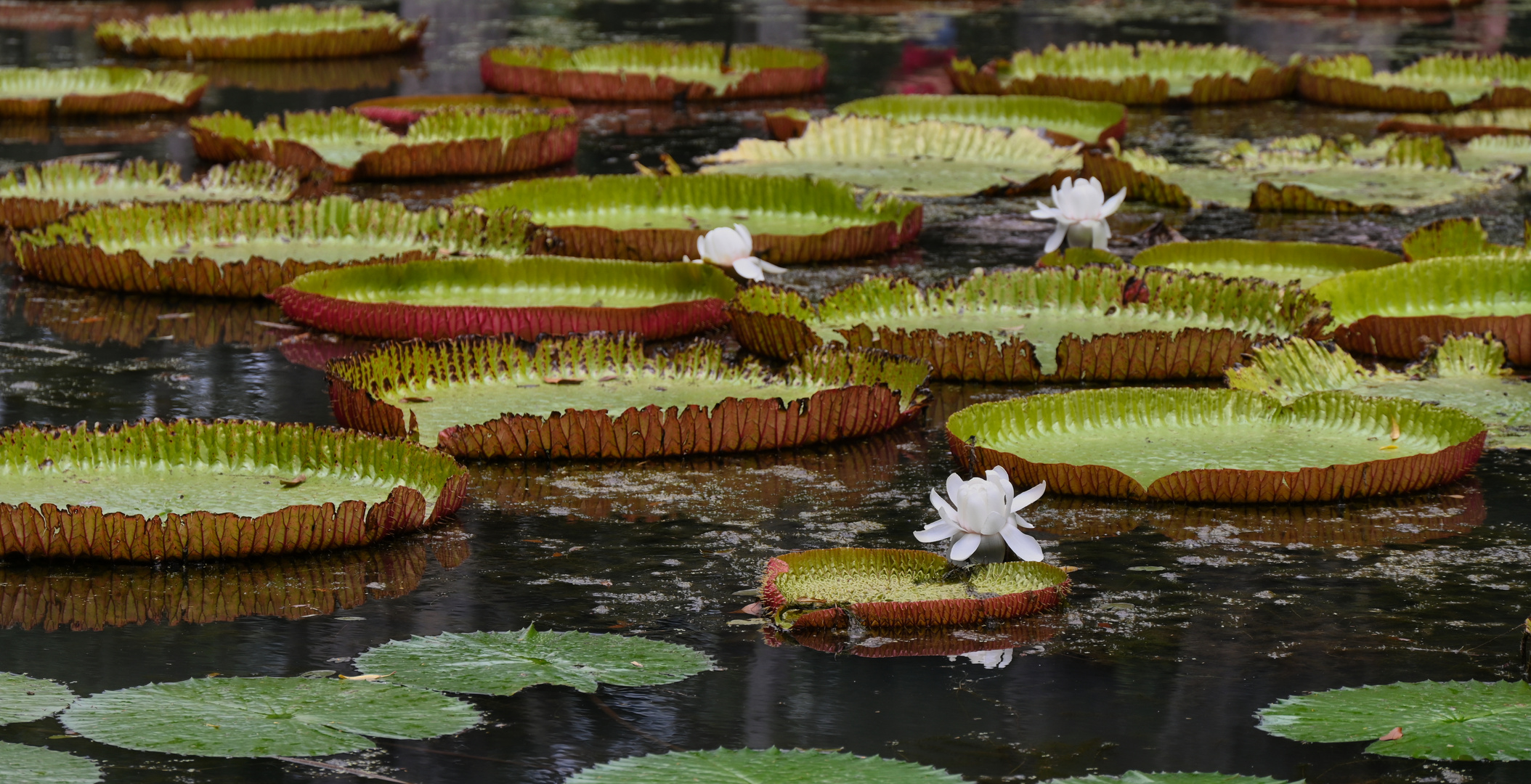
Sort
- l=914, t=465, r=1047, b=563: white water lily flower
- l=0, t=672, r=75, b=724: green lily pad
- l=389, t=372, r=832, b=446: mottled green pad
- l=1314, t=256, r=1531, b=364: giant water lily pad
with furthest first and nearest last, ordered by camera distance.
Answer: l=1314, t=256, r=1531, b=364: giant water lily pad, l=389, t=372, r=832, b=446: mottled green pad, l=914, t=465, r=1047, b=563: white water lily flower, l=0, t=672, r=75, b=724: green lily pad

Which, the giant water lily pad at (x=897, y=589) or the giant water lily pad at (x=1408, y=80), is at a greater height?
the giant water lily pad at (x=1408, y=80)

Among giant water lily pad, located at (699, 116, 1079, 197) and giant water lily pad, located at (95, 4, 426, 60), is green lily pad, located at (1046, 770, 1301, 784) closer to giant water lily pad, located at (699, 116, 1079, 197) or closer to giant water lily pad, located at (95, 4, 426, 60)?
giant water lily pad, located at (699, 116, 1079, 197)

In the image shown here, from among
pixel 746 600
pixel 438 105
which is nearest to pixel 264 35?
pixel 438 105

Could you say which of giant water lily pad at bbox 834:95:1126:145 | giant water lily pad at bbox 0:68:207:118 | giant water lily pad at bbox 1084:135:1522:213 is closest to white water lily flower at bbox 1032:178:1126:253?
giant water lily pad at bbox 1084:135:1522:213

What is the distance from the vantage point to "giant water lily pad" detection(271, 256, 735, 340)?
22.0 feet

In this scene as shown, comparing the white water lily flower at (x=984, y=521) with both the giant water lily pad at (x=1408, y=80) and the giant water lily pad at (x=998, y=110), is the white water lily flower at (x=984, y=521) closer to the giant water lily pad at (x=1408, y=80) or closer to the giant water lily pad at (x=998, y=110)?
the giant water lily pad at (x=998, y=110)

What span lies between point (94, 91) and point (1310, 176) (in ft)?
25.2

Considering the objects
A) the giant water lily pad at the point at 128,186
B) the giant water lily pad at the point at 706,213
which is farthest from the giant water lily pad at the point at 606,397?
the giant water lily pad at the point at 128,186

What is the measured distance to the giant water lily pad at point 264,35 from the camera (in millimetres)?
15398

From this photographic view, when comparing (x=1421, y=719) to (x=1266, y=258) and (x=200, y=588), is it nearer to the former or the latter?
(x=200, y=588)

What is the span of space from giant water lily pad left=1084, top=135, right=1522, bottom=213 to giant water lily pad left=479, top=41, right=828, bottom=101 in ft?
13.0

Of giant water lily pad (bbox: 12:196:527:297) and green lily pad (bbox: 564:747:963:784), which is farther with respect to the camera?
giant water lily pad (bbox: 12:196:527:297)

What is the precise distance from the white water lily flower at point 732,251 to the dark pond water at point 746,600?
115 cm

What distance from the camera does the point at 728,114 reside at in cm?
1273
